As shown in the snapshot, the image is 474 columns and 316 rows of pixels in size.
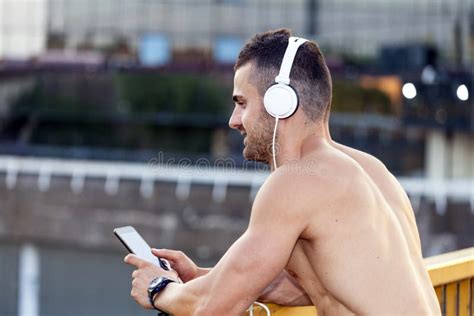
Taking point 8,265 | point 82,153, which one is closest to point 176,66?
point 82,153

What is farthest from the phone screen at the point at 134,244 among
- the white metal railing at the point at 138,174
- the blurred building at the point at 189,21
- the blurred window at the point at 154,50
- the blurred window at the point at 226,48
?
the blurred window at the point at 154,50

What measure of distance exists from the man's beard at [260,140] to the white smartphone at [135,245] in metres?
0.51

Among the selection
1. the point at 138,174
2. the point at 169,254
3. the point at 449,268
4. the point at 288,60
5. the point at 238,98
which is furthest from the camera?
the point at 138,174

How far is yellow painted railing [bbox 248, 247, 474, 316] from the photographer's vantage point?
191 inches

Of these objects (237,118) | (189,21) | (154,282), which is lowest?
(189,21)

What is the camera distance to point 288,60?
382 cm

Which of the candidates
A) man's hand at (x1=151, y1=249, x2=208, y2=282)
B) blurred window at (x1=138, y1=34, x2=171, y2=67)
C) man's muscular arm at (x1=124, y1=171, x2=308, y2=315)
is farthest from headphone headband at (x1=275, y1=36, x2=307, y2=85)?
blurred window at (x1=138, y1=34, x2=171, y2=67)

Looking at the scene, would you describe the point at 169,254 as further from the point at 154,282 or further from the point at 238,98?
the point at 238,98

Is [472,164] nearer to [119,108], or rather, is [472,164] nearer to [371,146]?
[371,146]

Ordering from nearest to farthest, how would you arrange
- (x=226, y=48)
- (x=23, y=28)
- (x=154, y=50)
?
(x=226, y=48), (x=154, y=50), (x=23, y=28)

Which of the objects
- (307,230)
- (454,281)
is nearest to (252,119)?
(307,230)

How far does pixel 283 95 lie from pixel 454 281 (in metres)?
1.74

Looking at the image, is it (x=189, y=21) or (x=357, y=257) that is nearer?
(x=357, y=257)

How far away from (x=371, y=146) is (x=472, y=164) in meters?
3.63
